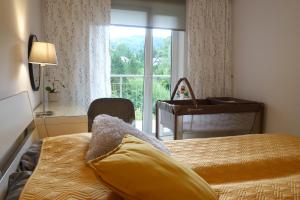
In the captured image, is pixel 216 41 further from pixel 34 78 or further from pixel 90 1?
pixel 34 78

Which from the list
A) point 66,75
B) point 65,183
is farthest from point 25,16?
point 65,183

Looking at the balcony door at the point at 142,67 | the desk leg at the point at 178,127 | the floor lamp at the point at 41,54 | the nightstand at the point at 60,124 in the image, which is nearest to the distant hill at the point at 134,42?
the balcony door at the point at 142,67

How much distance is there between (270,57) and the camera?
332cm

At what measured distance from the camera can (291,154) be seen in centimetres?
164

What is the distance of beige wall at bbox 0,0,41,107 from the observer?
4.87 ft

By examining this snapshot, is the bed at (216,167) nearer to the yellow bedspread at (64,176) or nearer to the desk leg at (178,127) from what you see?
the yellow bedspread at (64,176)

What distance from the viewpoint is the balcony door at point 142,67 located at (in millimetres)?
3719

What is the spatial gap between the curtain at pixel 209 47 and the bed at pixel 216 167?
1969mm

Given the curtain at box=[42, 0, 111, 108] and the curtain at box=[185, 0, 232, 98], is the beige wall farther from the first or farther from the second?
the curtain at box=[185, 0, 232, 98]

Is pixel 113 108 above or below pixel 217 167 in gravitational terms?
above

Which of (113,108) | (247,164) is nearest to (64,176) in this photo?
(247,164)

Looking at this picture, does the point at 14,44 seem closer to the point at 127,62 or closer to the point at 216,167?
the point at 216,167

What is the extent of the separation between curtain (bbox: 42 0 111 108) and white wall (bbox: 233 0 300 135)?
1.90m

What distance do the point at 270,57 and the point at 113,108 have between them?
2075 mm
